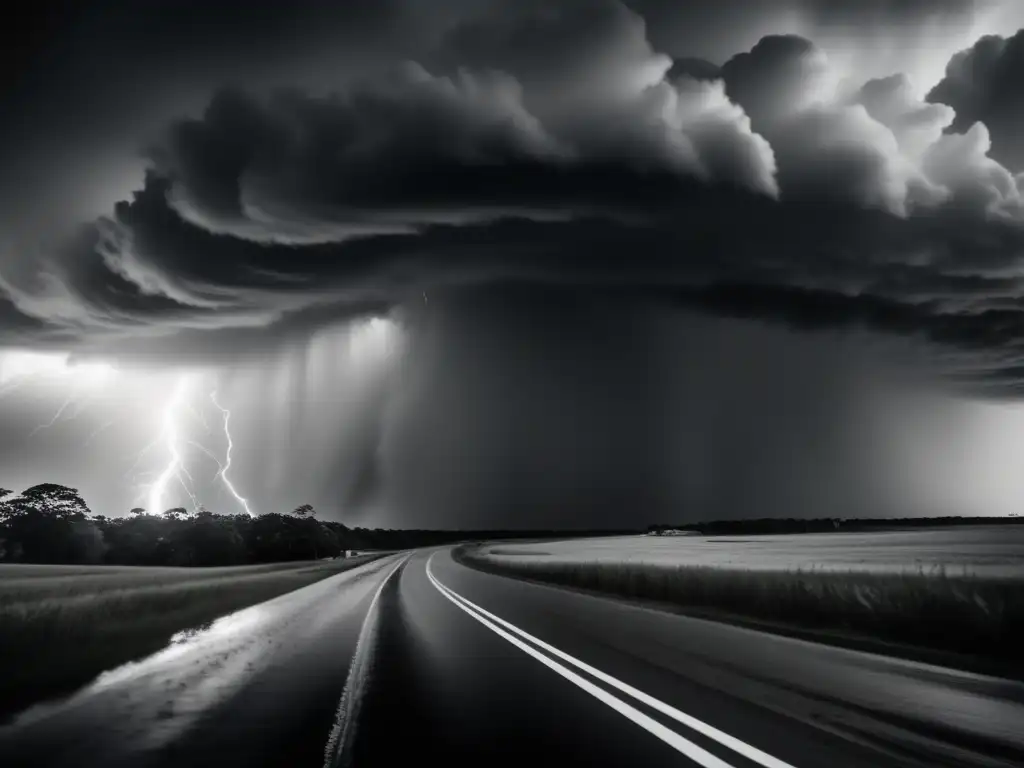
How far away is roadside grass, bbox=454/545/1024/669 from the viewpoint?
12.0 m

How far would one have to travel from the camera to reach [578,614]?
20266 millimetres

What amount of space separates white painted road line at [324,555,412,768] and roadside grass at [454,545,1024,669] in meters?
7.81

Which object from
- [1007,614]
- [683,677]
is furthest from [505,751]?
[1007,614]

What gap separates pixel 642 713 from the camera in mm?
8109

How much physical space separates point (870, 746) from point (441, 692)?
180 inches

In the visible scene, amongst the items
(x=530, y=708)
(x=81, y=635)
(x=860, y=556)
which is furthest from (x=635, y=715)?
(x=860, y=556)

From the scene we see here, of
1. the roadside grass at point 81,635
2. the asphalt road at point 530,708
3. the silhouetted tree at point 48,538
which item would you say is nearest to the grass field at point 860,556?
the asphalt road at point 530,708

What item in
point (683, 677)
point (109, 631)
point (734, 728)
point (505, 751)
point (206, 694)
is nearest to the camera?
point (505, 751)

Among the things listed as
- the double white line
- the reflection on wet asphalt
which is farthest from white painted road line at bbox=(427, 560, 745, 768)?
the reflection on wet asphalt

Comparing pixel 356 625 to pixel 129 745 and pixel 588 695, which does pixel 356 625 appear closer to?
pixel 588 695

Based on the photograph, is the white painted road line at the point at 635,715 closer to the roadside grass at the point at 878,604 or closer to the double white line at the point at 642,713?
the double white line at the point at 642,713

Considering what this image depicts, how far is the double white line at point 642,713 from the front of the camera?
6.35 meters

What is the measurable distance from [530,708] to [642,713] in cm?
114

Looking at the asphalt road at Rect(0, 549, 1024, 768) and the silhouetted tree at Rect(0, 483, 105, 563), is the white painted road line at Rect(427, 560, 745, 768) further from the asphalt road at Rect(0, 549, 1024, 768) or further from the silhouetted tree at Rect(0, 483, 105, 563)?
the silhouetted tree at Rect(0, 483, 105, 563)
